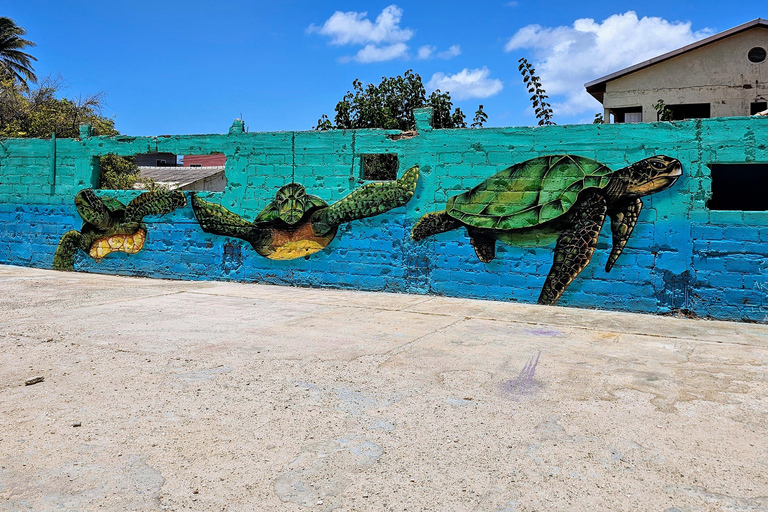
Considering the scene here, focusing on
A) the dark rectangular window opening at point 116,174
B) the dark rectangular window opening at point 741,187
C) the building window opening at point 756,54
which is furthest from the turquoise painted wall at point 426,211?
the building window opening at point 756,54

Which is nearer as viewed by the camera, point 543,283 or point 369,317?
point 369,317

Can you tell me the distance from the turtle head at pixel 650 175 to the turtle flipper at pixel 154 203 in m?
7.13

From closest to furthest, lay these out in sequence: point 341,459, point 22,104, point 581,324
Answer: point 341,459 → point 581,324 → point 22,104

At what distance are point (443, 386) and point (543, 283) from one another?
4.17 meters

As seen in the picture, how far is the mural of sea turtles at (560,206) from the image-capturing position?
7453 millimetres

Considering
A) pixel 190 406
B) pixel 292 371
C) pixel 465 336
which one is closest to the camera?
pixel 190 406

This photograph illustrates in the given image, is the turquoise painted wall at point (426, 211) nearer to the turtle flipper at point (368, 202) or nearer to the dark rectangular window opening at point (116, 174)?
the turtle flipper at point (368, 202)

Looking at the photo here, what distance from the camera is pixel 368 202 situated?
354 inches

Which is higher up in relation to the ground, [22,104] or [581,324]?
[22,104]

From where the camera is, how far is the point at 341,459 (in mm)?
2963

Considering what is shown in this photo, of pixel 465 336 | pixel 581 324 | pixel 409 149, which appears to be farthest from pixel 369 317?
pixel 409 149

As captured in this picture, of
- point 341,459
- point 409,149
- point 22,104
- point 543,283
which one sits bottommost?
point 341,459

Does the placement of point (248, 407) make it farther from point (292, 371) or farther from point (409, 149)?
point (409, 149)

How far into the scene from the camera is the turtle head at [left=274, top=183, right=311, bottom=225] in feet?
31.0
